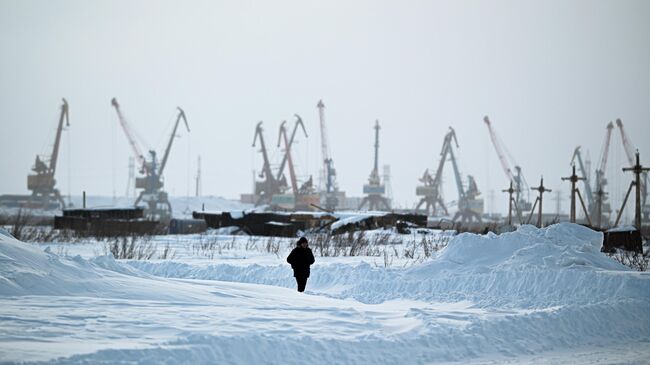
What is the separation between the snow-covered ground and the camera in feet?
20.3

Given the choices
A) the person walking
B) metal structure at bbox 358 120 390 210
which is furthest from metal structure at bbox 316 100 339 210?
the person walking

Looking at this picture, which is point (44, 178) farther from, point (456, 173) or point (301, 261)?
point (301, 261)

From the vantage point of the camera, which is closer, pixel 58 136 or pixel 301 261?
pixel 301 261

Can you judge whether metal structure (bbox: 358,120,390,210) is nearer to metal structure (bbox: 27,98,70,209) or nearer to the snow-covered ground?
metal structure (bbox: 27,98,70,209)

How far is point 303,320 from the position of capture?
7.69 m

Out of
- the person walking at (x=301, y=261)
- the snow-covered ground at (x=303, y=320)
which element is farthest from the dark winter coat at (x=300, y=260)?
the snow-covered ground at (x=303, y=320)

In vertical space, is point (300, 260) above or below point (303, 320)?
above

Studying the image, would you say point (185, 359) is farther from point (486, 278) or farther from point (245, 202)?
point (245, 202)

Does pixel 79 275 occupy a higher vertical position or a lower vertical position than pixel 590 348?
higher

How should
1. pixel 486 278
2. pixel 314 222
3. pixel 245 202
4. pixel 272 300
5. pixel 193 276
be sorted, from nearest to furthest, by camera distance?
pixel 272 300 → pixel 486 278 → pixel 193 276 → pixel 314 222 → pixel 245 202

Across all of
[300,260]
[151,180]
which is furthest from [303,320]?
[151,180]

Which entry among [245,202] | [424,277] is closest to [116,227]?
[424,277]

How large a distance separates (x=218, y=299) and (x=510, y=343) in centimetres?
344

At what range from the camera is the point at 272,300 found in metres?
9.16
